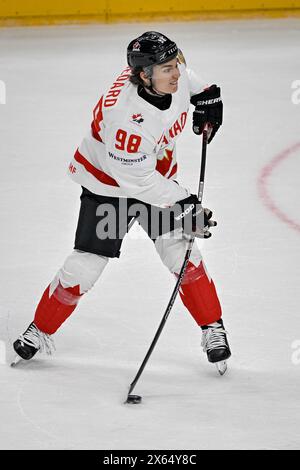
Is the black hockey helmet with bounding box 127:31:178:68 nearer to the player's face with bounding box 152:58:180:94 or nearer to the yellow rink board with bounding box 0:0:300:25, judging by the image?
the player's face with bounding box 152:58:180:94

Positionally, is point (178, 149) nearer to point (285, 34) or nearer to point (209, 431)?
point (285, 34)

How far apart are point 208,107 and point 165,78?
0.47 metres

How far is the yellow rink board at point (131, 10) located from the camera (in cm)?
721

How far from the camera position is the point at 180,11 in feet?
23.9

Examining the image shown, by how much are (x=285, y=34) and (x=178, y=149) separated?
213 centimetres

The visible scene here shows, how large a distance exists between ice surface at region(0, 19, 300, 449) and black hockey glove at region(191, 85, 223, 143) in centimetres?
74

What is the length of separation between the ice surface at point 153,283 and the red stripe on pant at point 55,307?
146 mm

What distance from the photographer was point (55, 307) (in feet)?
11.2

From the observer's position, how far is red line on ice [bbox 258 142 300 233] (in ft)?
14.9
